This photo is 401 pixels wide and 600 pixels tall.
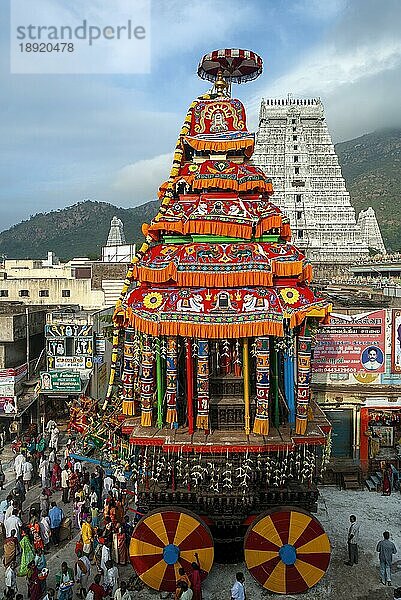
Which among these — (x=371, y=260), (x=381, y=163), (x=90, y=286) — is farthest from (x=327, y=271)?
(x=381, y=163)

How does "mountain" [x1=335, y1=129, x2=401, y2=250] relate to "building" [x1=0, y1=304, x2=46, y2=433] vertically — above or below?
above

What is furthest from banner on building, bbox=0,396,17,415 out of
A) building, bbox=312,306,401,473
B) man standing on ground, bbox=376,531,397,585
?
man standing on ground, bbox=376,531,397,585

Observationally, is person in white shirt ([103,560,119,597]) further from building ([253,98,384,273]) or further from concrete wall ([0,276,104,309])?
building ([253,98,384,273])

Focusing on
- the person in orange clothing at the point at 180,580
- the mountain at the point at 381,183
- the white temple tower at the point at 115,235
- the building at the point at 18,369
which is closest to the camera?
the person in orange clothing at the point at 180,580

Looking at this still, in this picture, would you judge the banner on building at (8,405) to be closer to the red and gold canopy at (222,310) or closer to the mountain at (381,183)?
the red and gold canopy at (222,310)

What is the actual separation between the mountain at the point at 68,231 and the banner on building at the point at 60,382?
79437mm

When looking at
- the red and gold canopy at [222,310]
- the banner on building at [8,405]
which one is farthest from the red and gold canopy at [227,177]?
the banner on building at [8,405]

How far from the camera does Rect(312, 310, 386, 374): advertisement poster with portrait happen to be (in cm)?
1427

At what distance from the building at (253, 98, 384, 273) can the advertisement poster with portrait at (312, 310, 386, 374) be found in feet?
103

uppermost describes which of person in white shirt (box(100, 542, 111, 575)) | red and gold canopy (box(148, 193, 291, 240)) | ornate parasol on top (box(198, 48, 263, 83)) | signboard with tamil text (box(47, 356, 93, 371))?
ornate parasol on top (box(198, 48, 263, 83))

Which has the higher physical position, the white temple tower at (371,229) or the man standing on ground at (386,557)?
the white temple tower at (371,229)

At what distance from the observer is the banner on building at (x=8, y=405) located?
16.7 meters

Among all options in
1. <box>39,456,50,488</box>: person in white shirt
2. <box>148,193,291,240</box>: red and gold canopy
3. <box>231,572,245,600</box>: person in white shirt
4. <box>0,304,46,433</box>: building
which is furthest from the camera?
<box>0,304,46,433</box>: building

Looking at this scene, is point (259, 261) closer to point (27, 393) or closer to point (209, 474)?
point (209, 474)
